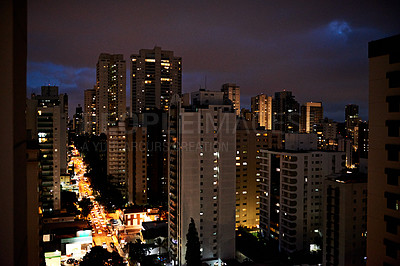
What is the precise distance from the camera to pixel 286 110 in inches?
3440

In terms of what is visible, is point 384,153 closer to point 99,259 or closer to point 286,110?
point 99,259

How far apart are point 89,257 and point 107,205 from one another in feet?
69.5

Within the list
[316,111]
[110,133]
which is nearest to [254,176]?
[110,133]

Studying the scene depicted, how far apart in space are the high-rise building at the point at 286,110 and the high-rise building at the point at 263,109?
163 cm

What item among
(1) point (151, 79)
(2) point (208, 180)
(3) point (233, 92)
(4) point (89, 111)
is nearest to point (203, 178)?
(2) point (208, 180)

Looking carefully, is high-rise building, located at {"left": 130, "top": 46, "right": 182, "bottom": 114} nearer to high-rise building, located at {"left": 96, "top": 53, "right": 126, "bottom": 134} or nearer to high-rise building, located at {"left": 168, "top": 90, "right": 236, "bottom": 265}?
high-rise building, located at {"left": 96, "top": 53, "right": 126, "bottom": 134}

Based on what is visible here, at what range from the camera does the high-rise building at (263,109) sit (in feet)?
290

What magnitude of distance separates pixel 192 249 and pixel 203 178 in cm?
579

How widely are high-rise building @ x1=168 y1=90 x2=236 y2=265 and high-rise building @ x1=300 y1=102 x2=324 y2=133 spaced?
7679 centimetres

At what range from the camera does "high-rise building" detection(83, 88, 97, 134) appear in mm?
109875

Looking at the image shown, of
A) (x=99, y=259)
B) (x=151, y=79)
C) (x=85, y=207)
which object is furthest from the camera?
(x=151, y=79)

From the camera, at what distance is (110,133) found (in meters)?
49.9

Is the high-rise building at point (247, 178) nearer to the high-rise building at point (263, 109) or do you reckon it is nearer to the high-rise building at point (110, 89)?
the high-rise building at point (263, 109)

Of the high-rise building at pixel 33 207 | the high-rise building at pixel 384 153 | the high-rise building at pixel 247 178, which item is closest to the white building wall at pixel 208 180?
the high-rise building at pixel 247 178
